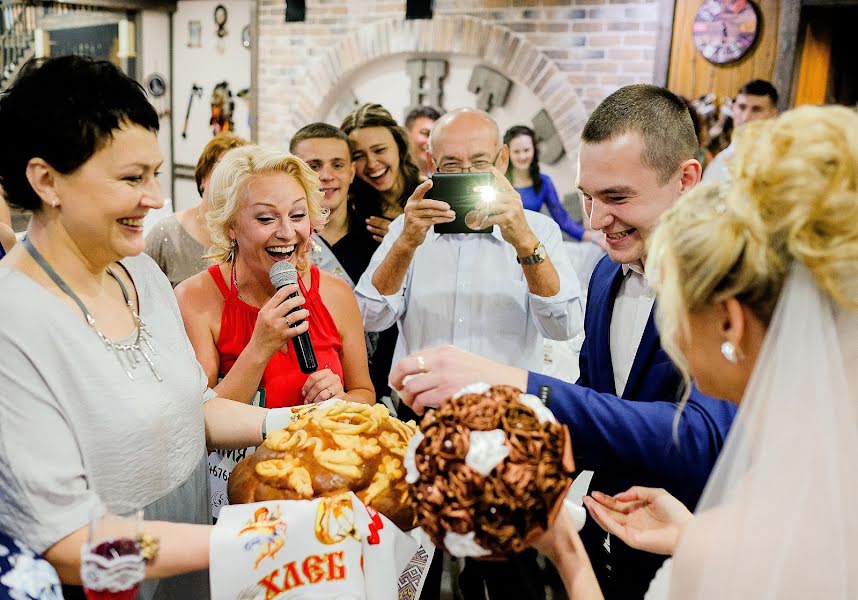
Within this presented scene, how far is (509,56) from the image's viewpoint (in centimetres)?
571

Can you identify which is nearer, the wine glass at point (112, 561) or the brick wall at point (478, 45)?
the wine glass at point (112, 561)

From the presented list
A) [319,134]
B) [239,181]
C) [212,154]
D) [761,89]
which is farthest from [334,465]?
[761,89]

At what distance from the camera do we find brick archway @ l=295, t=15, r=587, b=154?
5484 millimetres

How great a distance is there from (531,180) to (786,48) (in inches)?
73.3

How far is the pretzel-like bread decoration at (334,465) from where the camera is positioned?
122 centimetres

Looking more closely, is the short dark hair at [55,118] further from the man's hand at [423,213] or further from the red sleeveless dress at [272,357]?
the man's hand at [423,213]

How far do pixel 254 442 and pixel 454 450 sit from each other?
2.71ft

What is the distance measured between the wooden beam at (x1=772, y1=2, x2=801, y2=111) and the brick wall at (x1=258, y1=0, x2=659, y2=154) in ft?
2.65

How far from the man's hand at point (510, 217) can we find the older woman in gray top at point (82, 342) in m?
1.11

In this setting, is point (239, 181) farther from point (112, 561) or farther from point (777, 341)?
point (777, 341)

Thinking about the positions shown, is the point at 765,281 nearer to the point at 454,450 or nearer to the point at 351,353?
the point at 454,450

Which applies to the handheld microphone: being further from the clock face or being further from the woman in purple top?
the clock face

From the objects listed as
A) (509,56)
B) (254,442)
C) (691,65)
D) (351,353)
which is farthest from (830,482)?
(509,56)

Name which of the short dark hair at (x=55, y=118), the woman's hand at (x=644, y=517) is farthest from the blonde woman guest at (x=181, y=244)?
the woman's hand at (x=644, y=517)
